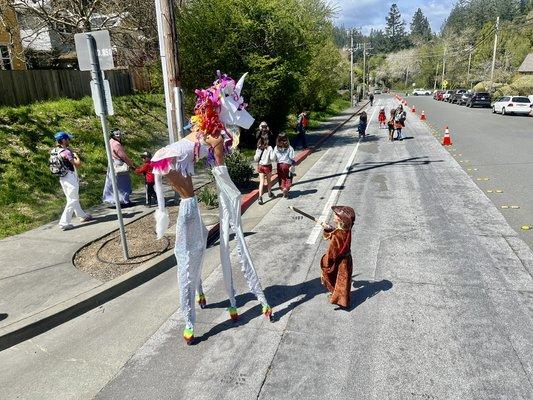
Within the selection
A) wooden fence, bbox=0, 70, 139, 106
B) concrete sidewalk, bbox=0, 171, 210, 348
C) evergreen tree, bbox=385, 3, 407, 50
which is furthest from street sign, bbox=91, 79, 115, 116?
evergreen tree, bbox=385, 3, 407, 50

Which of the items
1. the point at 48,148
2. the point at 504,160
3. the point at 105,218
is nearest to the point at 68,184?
the point at 105,218

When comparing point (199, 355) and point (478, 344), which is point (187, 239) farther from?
point (478, 344)

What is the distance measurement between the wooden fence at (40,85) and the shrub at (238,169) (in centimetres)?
973

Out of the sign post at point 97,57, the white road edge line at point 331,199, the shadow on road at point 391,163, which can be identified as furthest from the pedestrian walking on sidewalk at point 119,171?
the shadow on road at point 391,163

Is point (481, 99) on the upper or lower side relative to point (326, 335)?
upper

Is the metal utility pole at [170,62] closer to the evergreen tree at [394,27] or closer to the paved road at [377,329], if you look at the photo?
the paved road at [377,329]

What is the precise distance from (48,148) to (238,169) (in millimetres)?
5951

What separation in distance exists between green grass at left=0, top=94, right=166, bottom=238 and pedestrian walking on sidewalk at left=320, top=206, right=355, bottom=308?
6106mm

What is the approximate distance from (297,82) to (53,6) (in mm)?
10829

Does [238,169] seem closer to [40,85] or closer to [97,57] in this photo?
[97,57]

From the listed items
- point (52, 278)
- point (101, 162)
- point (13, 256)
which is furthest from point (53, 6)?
point (52, 278)

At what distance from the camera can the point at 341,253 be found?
4.78m

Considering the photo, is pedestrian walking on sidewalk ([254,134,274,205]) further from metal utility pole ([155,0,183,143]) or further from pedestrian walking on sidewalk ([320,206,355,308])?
pedestrian walking on sidewalk ([320,206,355,308])

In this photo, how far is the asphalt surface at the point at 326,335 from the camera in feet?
12.0
